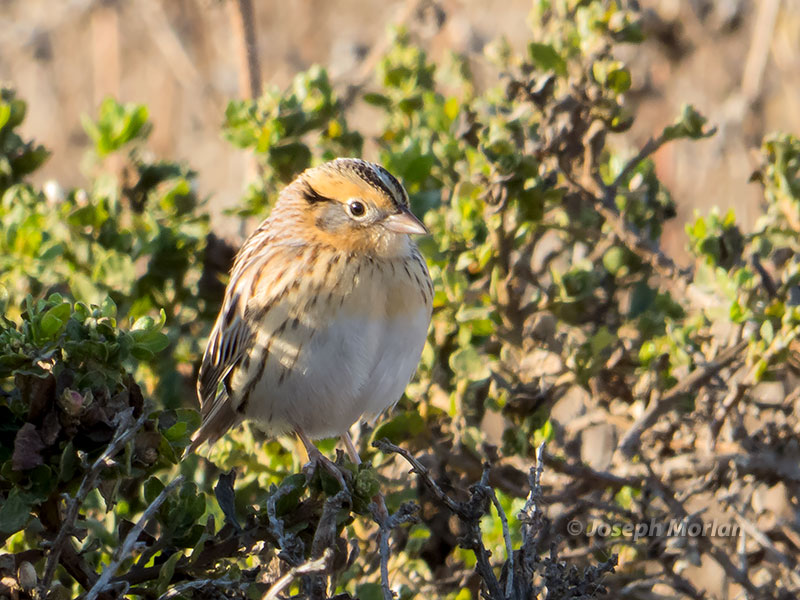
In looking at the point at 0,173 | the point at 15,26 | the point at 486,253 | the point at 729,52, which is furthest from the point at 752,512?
the point at 15,26

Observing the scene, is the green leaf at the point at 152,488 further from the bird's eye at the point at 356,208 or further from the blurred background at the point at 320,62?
the blurred background at the point at 320,62

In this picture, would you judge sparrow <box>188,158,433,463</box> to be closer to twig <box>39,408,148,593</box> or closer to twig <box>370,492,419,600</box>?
twig <box>370,492,419,600</box>

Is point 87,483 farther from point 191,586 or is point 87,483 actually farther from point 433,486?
point 433,486

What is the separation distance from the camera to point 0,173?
10.9 feet

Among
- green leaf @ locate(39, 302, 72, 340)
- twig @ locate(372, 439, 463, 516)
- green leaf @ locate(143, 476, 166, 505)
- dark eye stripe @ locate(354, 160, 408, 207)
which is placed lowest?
green leaf @ locate(143, 476, 166, 505)

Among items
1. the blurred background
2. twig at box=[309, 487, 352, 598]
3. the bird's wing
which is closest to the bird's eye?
the bird's wing

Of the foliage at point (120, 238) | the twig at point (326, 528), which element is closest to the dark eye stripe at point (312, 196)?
the foliage at point (120, 238)

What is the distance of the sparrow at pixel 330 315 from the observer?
2621 millimetres

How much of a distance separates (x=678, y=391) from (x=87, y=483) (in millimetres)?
1525

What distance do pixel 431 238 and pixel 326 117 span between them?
0.66 m

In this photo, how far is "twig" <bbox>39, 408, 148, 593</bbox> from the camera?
160 centimetres

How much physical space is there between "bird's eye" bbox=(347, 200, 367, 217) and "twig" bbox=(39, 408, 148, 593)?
119 centimetres

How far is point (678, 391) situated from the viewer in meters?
2.69

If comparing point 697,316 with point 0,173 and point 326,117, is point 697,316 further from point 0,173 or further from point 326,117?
point 0,173
